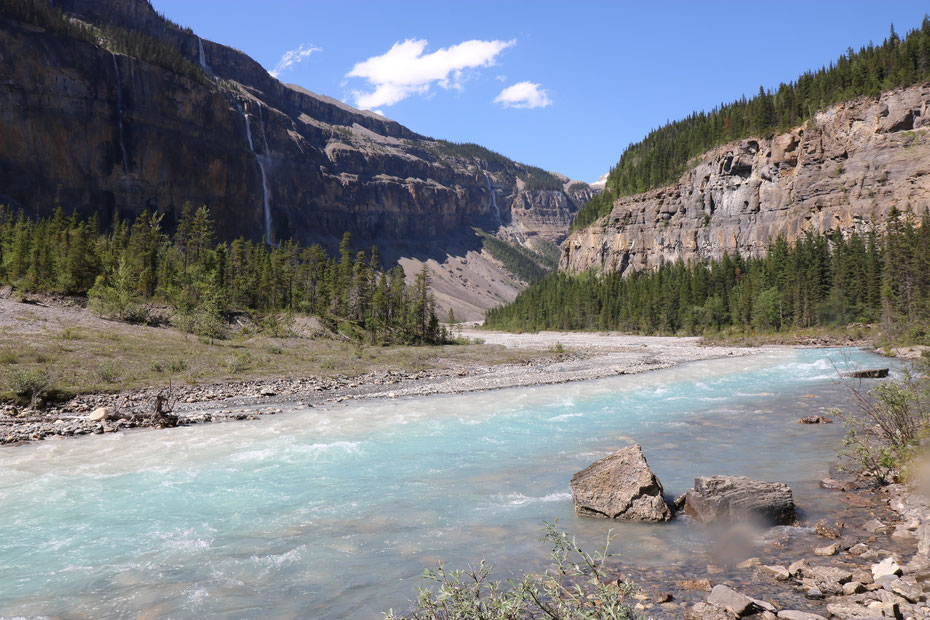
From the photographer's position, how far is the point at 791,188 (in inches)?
4033

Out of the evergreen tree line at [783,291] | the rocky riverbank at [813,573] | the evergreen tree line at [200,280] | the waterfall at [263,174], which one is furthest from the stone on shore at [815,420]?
the waterfall at [263,174]

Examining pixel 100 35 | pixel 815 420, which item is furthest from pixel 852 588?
pixel 100 35

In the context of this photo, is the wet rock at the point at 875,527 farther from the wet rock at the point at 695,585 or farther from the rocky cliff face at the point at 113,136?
the rocky cliff face at the point at 113,136

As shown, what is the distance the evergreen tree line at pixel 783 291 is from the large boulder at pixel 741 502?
46912 mm

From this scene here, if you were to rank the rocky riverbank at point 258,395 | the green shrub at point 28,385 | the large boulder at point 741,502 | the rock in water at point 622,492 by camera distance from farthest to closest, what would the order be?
the green shrub at point 28,385, the rocky riverbank at point 258,395, the rock in water at point 622,492, the large boulder at point 741,502

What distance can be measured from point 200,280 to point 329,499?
200ft

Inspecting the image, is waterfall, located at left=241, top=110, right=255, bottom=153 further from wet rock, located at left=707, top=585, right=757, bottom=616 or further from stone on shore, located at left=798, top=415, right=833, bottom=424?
wet rock, located at left=707, top=585, right=757, bottom=616

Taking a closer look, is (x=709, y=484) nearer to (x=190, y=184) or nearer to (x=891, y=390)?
(x=891, y=390)

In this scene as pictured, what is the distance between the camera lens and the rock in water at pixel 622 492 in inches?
364

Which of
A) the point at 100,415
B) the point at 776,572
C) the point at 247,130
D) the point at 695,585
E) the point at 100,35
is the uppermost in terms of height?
the point at 100,35

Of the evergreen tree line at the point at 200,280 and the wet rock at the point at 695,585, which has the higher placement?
the evergreen tree line at the point at 200,280

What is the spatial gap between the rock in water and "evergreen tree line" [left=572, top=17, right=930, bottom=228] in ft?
392

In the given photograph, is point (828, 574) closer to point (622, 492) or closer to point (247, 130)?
point (622, 492)

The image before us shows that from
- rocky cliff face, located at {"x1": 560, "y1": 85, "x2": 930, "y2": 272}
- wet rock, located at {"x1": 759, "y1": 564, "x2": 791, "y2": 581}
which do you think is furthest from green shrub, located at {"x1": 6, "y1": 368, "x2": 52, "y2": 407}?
rocky cliff face, located at {"x1": 560, "y1": 85, "x2": 930, "y2": 272}
